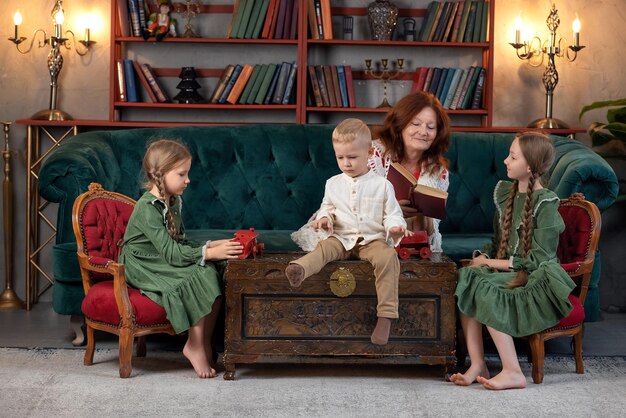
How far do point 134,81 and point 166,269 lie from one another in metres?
2.03

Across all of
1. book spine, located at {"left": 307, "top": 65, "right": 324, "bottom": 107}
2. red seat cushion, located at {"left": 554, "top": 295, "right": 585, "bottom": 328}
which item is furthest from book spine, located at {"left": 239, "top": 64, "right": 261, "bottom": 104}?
red seat cushion, located at {"left": 554, "top": 295, "right": 585, "bottom": 328}

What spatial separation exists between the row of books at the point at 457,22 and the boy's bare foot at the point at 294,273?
2.41m

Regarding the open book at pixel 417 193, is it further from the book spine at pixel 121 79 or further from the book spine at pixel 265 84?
the book spine at pixel 121 79

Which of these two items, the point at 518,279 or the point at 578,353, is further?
the point at 578,353

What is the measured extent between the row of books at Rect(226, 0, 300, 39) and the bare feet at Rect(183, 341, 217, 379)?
7.29ft

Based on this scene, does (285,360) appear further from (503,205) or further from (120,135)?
(120,135)

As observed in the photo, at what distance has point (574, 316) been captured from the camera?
350cm

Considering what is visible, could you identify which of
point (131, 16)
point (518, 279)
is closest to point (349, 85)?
point (131, 16)

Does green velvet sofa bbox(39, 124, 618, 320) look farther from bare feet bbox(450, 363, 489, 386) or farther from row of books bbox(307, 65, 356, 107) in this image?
bare feet bbox(450, 363, 489, 386)

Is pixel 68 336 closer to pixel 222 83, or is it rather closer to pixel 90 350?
pixel 90 350

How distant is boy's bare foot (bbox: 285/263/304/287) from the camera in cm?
320

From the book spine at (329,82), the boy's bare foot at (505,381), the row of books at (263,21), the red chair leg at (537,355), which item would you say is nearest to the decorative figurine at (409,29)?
the book spine at (329,82)

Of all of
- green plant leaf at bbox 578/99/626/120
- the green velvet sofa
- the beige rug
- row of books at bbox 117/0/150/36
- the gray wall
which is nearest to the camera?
the beige rug

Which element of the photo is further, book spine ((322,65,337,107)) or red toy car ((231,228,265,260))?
book spine ((322,65,337,107))
